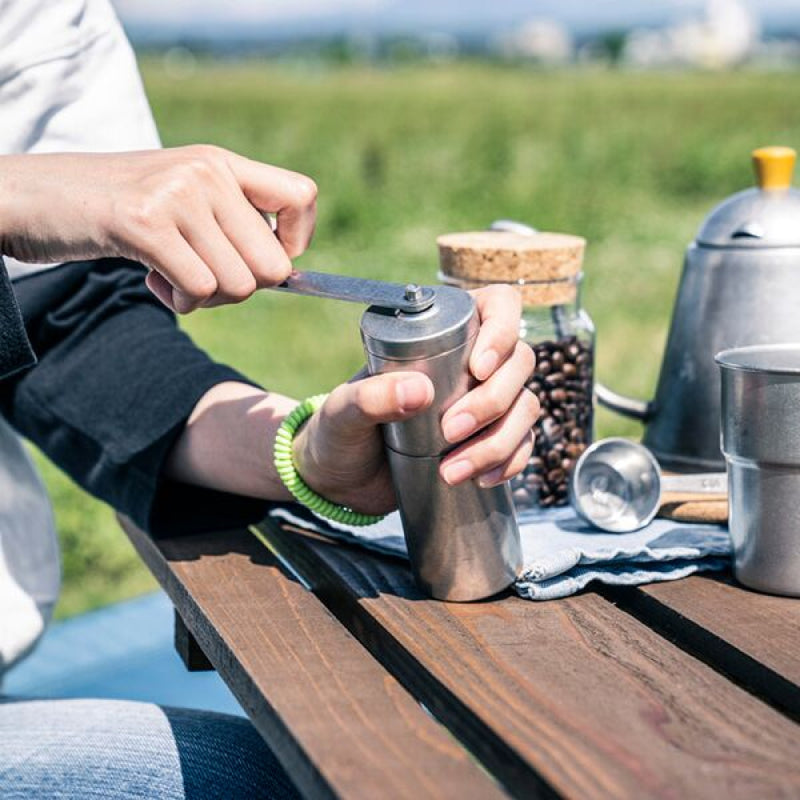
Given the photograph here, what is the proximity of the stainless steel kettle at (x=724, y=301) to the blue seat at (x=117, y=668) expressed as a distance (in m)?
0.93

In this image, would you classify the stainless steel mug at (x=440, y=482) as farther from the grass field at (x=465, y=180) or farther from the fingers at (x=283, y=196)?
the grass field at (x=465, y=180)

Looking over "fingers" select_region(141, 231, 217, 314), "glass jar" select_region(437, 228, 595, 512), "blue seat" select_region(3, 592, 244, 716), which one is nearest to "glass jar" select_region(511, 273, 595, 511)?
"glass jar" select_region(437, 228, 595, 512)

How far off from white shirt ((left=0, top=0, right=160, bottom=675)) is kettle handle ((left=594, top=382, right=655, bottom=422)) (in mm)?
511

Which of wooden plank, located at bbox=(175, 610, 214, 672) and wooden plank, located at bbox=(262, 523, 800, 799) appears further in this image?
wooden plank, located at bbox=(175, 610, 214, 672)

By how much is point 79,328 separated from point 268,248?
0.43 meters

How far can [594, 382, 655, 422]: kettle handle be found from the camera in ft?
3.69

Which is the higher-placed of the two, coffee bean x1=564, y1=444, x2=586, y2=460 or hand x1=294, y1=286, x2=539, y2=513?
hand x1=294, y1=286, x2=539, y2=513

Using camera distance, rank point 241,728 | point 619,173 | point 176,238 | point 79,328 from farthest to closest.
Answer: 1. point 619,173
2. point 79,328
3. point 241,728
4. point 176,238

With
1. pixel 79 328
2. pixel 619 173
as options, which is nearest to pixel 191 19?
pixel 619 173

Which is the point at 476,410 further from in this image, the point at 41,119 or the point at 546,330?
the point at 41,119

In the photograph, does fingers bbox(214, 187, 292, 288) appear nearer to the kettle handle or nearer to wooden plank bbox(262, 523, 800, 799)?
wooden plank bbox(262, 523, 800, 799)

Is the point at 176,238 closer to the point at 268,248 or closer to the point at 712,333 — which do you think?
the point at 268,248

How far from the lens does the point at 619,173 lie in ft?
25.3

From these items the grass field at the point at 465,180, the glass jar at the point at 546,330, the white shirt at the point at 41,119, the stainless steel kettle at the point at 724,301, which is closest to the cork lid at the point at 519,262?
the glass jar at the point at 546,330
